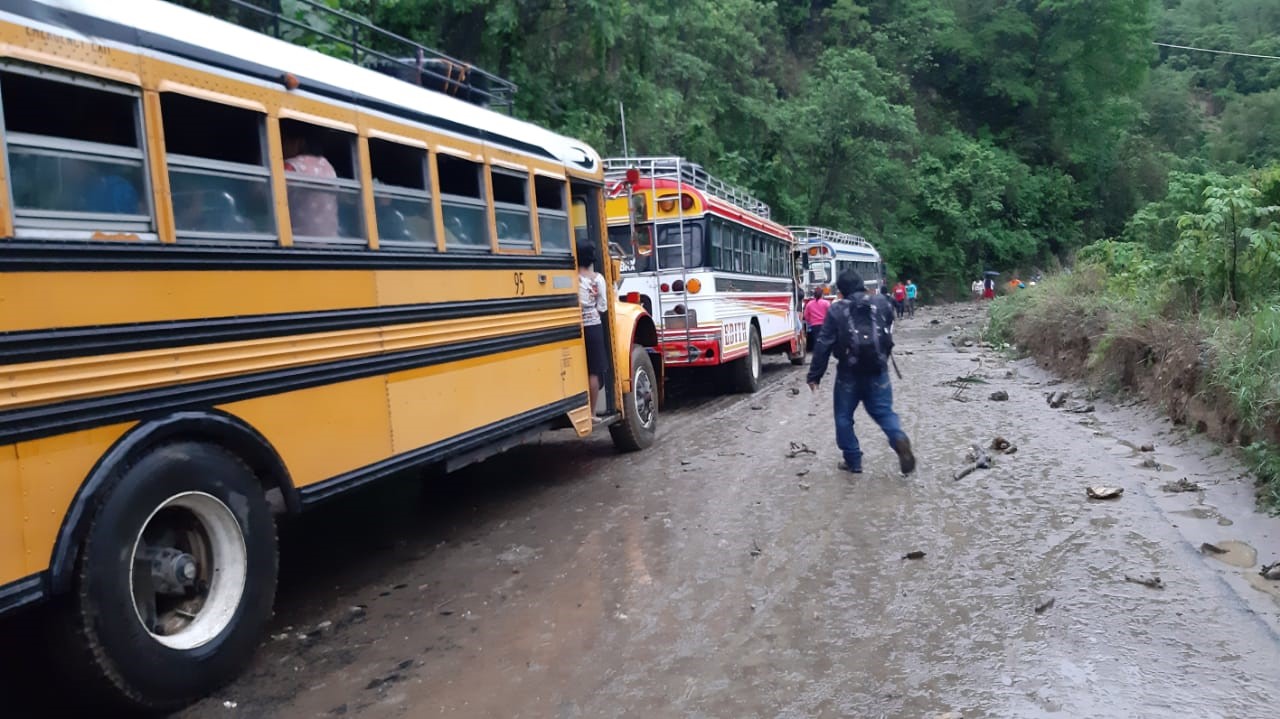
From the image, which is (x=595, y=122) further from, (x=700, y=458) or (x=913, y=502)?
(x=913, y=502)

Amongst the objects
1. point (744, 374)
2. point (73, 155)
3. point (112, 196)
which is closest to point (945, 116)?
point (744, 374)

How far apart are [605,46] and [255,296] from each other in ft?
36.6

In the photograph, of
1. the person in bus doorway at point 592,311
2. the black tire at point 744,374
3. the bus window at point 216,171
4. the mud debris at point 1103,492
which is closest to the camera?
the bus window at point 216,171

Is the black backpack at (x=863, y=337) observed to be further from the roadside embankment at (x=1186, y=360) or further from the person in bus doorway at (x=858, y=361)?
the roadside embankment at (x=1186, y=360)

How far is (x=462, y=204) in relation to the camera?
6441 millimetres

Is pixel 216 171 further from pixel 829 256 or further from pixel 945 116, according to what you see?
pixel 945 116

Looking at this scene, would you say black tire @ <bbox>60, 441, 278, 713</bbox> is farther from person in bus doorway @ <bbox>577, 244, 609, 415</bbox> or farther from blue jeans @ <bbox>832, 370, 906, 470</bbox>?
blue jeans @ <bbox>832, 370, 906, 470</bbox>

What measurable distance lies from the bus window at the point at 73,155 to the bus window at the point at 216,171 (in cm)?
19

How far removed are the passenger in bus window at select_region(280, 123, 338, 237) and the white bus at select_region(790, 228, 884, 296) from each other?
634 inches

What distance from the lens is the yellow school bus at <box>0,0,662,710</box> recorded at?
138 inches

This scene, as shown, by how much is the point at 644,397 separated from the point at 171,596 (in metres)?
6.24

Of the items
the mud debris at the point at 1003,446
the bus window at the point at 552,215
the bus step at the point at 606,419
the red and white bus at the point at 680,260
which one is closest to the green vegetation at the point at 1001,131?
the mud debris at the point at 1003,446

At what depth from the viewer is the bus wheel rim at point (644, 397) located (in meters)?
9.72

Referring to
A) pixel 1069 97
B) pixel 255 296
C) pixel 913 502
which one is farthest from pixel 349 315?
pixel 1069 97
